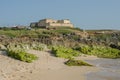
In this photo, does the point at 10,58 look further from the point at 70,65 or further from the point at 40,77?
the point at 40,77

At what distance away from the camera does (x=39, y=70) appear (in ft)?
50.4

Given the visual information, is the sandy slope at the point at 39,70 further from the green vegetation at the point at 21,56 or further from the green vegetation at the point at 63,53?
the green vegetation at the point at 63,53

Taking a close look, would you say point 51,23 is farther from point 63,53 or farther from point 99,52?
point 63,53

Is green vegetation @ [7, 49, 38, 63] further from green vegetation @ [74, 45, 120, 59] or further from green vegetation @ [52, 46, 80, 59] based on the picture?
green vegetation @ [74, 45, 120, 59]

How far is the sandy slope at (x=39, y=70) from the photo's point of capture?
12984 millimetres

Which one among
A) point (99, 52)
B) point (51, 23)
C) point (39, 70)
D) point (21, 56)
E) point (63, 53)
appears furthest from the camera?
point (51, 23)

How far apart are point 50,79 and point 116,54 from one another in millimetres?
16246

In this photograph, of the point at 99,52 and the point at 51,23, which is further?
the point at 51,23

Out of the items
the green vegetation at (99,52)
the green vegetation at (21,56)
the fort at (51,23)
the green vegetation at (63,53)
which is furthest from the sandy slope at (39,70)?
the fort at (51,23)

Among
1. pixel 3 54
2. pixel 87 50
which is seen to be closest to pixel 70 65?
pixel 3 54

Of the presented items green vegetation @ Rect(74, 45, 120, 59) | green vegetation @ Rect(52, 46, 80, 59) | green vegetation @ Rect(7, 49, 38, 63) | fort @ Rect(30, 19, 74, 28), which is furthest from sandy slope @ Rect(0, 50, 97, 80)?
fort @ Rect(30, 19, 74, 28)

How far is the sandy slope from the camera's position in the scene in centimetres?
1298

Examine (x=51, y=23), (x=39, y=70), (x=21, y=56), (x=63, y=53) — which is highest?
(x=21, y=56)

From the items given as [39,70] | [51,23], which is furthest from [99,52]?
[51,23]
